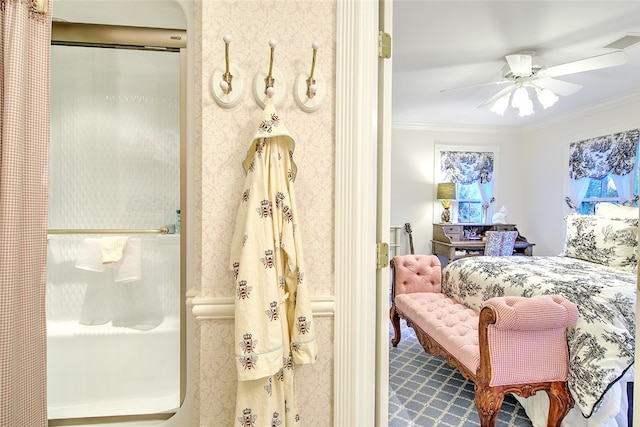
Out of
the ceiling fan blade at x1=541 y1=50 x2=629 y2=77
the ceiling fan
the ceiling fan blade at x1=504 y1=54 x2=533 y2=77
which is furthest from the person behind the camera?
the ceiling fan blade at x1=504 y1=54 x2=533 y2=77

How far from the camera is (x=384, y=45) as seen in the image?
4.04 ft

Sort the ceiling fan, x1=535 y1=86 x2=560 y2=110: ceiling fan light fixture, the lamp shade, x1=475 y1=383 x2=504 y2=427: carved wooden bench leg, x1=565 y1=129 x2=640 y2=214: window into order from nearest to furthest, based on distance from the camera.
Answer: x1=475 y1=383 x2=504 y2=427: carved wooden bench leg < the ceiling fan < x1=535 y1=86 x2=560 y2=110: ceiling fan light fixture < x1=565 y1=129 x2=640 y2=214: window < the lamp shade

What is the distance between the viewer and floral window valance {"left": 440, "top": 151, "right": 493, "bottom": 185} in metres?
5.46

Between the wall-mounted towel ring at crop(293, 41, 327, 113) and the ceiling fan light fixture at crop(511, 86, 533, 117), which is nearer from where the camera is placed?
the wall-mounted towel ring at crop(293, 41, 327, 113)

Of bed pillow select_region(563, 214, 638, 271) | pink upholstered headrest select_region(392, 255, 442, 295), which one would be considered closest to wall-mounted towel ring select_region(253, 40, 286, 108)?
pink upholstered headrest select_region(392, 255, 442, 295)

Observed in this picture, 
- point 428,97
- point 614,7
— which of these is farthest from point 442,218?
→ point 614,7

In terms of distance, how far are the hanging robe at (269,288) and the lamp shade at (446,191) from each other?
4499mm

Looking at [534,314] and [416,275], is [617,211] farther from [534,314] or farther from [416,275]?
[534,314]

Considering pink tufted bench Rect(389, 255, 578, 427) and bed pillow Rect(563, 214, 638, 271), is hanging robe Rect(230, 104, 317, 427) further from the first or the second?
bed pillow Rect(563, 214, 638, 271)

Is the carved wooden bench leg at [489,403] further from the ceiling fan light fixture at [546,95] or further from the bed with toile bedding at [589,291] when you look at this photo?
the ceiling fan light fixture at [546,95]

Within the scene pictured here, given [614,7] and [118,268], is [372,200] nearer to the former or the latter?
[118,268]

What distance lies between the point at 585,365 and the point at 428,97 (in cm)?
320

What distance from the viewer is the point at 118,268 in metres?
1.98

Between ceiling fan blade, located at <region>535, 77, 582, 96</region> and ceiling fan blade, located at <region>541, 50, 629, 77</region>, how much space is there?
241 mm
